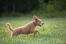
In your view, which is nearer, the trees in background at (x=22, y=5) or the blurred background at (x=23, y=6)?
the blurred background at (x=23, y=6)

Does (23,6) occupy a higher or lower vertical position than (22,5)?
lower

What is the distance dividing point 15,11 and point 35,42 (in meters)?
29.8

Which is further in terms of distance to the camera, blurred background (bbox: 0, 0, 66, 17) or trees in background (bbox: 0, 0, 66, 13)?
trees in background (bbox: 0, 0, 66, 13)

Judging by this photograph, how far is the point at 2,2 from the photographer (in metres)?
36.8

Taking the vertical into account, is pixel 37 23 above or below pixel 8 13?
above

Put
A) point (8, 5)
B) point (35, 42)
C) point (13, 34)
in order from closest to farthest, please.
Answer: point (35, 42), point (13, 34), point (8, 5)

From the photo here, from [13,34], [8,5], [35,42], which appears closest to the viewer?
[35,42]

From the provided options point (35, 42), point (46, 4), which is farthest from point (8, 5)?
point (35, 42)

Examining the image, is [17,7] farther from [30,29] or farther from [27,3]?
[30,29]

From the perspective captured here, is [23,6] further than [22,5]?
No

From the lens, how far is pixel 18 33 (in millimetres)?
9930

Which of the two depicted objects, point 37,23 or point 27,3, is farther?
point 27,3

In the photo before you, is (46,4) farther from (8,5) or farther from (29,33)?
(29,33)

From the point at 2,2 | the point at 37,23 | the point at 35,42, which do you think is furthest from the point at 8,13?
the point at 35,42
